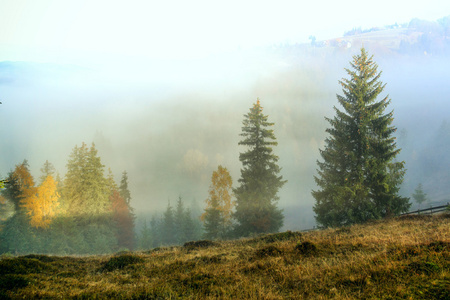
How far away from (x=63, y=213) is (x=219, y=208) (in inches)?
1013

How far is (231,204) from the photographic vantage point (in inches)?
1358

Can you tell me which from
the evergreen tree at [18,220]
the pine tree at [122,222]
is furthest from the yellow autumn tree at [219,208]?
the evergreen tree at [18,220]

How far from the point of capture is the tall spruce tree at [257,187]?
98.3 ft

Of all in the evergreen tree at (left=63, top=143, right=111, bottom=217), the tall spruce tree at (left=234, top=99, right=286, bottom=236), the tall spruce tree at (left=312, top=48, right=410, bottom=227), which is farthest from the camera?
the evergreen tree at (left=63, top=143, right=111, bottom=217)

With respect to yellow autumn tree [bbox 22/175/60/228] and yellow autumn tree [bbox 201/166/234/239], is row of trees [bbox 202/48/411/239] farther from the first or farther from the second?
yellow autumn tree [bbox 22/175/60/228]

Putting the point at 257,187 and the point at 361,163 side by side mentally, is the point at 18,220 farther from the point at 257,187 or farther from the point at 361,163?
the point at 361,163

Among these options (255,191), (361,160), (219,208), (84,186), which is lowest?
(219,208)

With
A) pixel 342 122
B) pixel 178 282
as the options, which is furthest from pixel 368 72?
pixel 178 282

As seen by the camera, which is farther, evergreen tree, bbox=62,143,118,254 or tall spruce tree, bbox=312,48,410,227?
evergreen tree, bbox=62,143,118,254

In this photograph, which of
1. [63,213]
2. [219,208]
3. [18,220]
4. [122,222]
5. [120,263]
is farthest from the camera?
[122,222]

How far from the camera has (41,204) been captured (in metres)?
35.5

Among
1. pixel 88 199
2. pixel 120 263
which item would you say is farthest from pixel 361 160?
pixel 88 199

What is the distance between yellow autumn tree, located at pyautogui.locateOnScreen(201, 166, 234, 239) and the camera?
3434 centimetres

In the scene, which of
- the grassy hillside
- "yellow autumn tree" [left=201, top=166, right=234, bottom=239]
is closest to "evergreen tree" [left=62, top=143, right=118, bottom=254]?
"yellow autumn tree" [left=201, top=166, right=234, bottom=239]
